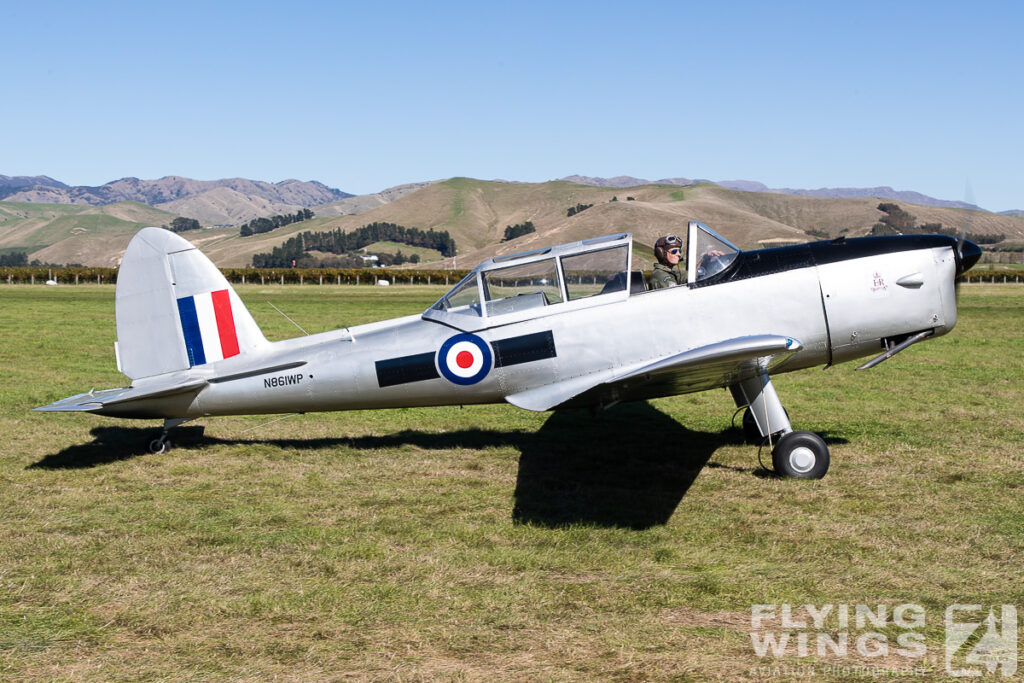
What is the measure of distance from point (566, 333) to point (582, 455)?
1814 mm

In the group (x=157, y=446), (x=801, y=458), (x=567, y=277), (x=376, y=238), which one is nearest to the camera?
(x=801, y=458)

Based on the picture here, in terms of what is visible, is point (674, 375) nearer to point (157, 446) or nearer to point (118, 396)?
point (118, 396)

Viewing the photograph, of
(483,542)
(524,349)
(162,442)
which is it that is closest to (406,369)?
(524,349)

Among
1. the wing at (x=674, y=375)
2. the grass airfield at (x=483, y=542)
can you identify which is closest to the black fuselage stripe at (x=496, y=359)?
the wing at (x=674, y=375)

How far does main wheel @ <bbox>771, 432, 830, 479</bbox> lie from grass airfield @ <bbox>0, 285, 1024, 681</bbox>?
0.62ft

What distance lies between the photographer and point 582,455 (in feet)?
29.1

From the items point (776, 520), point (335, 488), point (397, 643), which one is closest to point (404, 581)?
point (397, 643)

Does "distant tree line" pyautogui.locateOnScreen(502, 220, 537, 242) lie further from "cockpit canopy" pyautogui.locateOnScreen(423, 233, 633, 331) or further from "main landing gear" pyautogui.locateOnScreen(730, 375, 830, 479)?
"main landing gear" pyautogui.locateOnScreen(730, 375, 830, 479)

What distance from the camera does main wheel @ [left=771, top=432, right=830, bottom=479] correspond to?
7629 millimetres

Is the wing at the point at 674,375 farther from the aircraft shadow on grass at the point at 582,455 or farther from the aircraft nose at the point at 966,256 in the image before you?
the aircraft nose at the point at 966,256

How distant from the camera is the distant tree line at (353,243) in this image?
17225 centimetres

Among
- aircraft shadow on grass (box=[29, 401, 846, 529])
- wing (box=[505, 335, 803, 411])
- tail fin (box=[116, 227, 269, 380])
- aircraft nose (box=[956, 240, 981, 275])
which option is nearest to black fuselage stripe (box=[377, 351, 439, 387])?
wing (box=[505, 335, 803, 411])

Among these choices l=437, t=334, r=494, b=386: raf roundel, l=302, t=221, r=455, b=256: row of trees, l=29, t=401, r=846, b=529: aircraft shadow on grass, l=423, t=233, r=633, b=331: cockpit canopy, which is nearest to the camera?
l=29, t=401, r=846, b=529: aircraft shadow on grass

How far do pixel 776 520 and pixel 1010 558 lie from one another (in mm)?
1652
